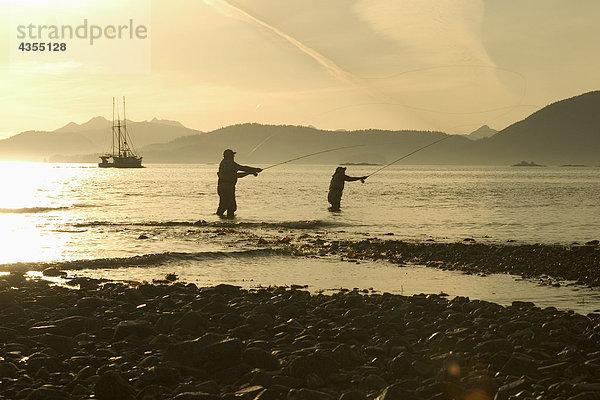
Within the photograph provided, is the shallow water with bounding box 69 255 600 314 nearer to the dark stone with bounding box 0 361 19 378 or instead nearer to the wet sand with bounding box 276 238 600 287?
the wet sand with bounding box 276 238 600 287

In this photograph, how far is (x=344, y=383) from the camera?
7.51 meters

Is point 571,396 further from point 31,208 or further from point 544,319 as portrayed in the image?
point 31,208

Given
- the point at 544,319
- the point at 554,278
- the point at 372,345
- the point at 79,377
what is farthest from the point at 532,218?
the point at 79,377

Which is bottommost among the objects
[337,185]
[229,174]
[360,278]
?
[360,278]

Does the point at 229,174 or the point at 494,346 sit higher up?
the point at 229,174

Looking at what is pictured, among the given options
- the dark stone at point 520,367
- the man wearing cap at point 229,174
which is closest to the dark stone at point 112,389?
the dark stone at point 520,367

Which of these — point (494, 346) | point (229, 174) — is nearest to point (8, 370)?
point (494, 346)

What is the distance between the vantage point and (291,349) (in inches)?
340

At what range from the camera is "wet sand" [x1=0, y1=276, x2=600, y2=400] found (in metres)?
7.15

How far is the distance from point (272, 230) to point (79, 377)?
68.0 feet

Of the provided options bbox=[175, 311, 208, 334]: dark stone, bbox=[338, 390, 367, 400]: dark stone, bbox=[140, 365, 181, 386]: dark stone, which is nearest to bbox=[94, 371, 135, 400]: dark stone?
bbox=[140, 365, 181, 386]: dark stone

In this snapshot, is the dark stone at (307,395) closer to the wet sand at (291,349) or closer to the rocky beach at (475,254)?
the wet sand at (291,349)

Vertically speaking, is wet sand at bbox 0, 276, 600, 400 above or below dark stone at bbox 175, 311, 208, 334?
below

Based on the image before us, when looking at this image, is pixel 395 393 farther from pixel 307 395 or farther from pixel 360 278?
pixel 360 278
